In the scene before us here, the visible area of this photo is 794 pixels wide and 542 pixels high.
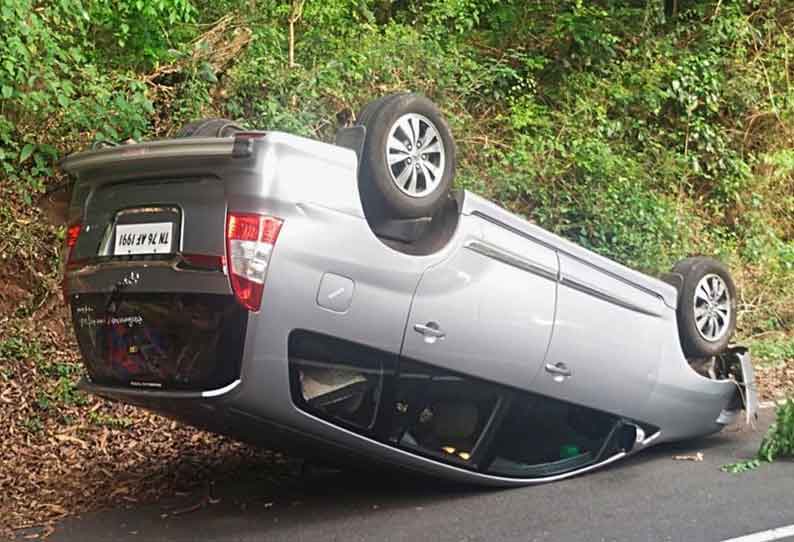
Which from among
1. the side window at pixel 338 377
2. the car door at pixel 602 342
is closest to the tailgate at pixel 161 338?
the side window at pixel 338 377

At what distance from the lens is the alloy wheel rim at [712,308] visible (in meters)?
6.40

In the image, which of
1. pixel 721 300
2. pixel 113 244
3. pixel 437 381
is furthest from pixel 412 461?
pixel 721 300

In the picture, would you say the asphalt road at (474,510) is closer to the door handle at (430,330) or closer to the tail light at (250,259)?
the door handle at (430,330)

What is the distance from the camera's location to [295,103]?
30.6ft

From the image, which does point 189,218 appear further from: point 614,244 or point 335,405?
point 614,244

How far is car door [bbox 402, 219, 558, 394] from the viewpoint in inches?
193

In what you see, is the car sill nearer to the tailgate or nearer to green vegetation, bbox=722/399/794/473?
the tailgate

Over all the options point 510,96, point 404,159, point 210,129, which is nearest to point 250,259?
point 404,159

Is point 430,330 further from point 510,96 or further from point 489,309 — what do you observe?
point 510,96

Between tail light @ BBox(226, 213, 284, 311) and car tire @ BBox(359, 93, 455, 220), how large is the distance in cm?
68

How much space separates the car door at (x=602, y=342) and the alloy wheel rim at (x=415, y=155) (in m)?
1.01

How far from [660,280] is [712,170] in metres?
6.42

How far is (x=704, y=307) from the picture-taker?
6461mm

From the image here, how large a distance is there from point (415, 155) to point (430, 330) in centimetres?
90
